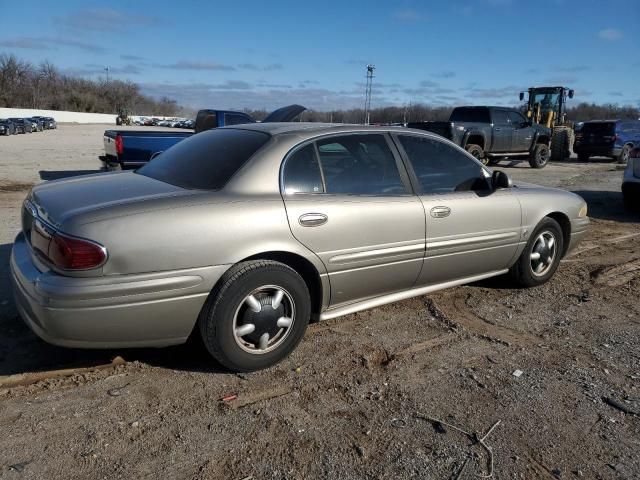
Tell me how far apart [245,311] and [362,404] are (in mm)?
876

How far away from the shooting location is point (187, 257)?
290 cm

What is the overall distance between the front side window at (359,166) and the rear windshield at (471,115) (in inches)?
537

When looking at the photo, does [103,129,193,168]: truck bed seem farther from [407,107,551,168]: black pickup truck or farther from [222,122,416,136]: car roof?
[407,107,551,168]: black pickup truck

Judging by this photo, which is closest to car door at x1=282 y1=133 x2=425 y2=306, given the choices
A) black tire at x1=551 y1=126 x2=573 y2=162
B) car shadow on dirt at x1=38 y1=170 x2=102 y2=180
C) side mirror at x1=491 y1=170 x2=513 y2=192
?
side mirror at x1=491 y1=170 x2=513 y2=192

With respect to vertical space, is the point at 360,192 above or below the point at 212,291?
above

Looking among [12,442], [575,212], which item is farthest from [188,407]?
[575,212]

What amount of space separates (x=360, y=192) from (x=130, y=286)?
168 centimetres

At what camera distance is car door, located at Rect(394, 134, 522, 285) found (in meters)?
4.05

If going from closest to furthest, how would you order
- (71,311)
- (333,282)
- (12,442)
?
(12,442), (71,311), (333,282)

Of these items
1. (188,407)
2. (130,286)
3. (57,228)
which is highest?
(57,228)

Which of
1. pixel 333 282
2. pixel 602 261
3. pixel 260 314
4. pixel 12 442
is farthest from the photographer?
pixel 602 261

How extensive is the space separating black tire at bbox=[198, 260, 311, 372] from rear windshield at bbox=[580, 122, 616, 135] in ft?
69.9

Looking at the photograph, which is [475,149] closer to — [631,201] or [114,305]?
[631,201]

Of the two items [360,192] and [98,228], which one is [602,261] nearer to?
[360,192]
